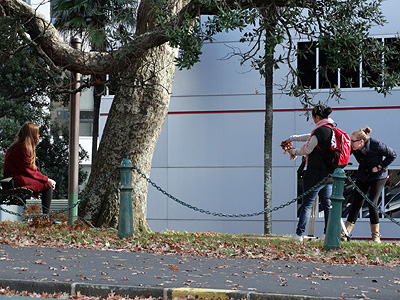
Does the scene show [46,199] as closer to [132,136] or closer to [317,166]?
[132,136]

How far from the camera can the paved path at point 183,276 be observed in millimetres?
5988

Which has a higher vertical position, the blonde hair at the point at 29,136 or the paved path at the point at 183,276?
the blonde hair at the point at 29,136

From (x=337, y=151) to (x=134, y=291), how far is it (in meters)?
5.45

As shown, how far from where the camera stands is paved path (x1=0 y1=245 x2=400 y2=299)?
5.99 m

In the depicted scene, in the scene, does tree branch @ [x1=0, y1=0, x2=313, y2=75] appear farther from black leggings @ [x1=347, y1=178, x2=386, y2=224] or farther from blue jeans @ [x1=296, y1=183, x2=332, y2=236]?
black leggings @ [x1=347, y1=178, x2=386, y2=224]

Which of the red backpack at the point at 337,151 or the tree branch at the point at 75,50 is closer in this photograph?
the red backpack at the point at 337,151

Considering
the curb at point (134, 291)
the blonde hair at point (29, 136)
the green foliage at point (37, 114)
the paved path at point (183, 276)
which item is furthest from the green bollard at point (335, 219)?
the green foliage at point (37, 114)

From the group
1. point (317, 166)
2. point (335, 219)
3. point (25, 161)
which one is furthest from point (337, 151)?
point (25, 161)

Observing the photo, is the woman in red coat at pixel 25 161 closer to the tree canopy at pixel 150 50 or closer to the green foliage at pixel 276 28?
the tree canopy at pixel 150 50

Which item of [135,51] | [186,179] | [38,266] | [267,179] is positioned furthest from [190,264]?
[186,179]

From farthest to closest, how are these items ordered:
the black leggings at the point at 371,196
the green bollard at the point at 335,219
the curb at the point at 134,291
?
1. the black leggings at the point at 371,196
2. the green bollard at the point at 335,219
3. the curb at the point at 134,291

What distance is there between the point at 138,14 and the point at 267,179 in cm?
812

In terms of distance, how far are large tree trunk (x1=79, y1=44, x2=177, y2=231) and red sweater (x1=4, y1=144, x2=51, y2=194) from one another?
1.12 metres

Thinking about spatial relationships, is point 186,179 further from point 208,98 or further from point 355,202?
point 355,202
